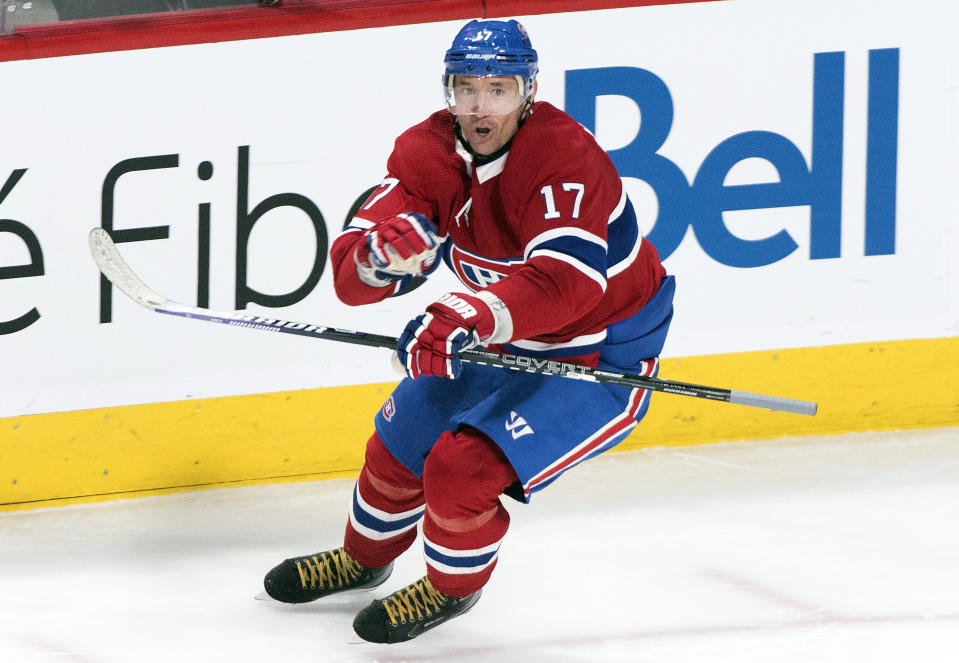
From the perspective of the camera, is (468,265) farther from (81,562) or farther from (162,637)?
(81,562)

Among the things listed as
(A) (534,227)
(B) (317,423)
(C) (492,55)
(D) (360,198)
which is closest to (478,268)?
(A) (534,227)

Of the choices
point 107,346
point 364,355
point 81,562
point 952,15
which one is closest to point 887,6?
point 952,15

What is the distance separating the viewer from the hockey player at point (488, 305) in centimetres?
249

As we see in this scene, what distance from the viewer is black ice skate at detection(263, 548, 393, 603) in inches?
116

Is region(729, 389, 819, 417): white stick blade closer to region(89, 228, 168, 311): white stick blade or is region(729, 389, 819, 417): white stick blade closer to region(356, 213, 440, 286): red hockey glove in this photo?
region(356, 213, 440, 286): red hockey glove

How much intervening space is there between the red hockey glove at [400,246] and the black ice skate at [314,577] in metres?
0.67

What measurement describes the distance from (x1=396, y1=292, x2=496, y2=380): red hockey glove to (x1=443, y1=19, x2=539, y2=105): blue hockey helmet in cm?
38

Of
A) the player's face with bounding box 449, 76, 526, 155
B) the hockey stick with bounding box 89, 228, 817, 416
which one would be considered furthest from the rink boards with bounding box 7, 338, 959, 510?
the player's face with bounding box 449, 76, 526, 155

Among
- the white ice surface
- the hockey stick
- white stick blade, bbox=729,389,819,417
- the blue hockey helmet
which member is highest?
the blue hockey helmet

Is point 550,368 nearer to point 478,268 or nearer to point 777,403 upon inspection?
point 478,268

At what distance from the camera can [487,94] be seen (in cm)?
256

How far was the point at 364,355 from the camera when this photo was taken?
3723 millimetres

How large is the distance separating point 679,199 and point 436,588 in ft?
4.86

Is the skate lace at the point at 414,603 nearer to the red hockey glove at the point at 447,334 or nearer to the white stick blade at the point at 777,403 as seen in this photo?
the red hockey glove at the point at 447,334
